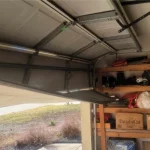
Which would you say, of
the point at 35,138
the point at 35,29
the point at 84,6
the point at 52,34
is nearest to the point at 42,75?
the point at 52,34

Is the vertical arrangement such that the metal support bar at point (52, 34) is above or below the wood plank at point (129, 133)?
above

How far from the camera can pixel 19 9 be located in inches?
48.7

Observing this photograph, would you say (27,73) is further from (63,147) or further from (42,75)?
(63,147)

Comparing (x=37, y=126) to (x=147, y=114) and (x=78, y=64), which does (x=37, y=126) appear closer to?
(x=78, y=64)

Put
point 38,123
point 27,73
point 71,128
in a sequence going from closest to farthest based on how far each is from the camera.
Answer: point 27,73 → point 38,123 → point 71,128

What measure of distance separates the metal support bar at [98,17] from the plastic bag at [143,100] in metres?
1.96

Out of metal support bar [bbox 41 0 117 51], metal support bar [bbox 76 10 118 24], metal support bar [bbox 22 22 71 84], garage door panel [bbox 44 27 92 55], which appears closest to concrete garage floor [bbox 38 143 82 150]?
garage door panel [bbox 44 27 92 55]

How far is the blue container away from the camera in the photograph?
3.29 metres

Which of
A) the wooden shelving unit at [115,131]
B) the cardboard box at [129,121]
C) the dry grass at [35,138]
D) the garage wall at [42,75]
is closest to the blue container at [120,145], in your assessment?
the wooden shelving unit at [115,131]

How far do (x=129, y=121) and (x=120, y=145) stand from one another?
39 centimetres

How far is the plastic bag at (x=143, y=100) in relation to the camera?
3241 mm

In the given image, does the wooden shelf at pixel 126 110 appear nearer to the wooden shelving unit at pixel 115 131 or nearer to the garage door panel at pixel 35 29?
the wooden shelving unit at pixel 115 131

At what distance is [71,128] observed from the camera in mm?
4465

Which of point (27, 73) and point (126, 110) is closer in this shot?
point (27, 73)
